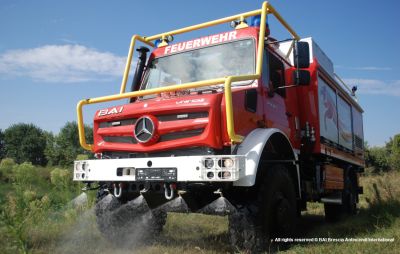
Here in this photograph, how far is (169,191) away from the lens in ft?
14.1

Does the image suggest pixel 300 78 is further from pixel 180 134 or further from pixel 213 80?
pixel 180 134

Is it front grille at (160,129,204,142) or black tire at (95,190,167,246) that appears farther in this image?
black tire at (95,190,167,246)

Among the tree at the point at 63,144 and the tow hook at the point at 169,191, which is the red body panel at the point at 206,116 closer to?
the tow hook at the point at 169,191

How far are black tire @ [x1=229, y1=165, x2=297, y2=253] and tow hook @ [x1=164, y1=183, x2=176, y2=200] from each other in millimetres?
674

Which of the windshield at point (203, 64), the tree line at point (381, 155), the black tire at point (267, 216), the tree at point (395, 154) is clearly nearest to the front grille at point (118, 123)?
the windshield at point (203, 64)

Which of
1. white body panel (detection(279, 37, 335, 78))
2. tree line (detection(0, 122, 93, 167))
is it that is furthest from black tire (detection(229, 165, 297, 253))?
tree line (detection(0, 122, 93, 167))

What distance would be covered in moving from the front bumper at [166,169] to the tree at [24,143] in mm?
57221

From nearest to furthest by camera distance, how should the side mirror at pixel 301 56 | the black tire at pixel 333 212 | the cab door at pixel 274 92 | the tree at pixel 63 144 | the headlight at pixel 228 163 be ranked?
the headlight at pixel 228 163, the side mirror at pixel 301 56, the cab door at pixel 274 92, the black tire at pixel 333 212, the tree at pixel 63 144

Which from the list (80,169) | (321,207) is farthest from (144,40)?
(321,207)

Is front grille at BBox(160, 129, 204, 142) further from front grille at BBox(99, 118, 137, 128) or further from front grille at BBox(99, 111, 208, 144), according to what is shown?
front grille at BBox(99, 118, 137, 128)

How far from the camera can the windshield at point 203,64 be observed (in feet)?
16.7

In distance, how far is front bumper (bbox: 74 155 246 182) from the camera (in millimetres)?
3883

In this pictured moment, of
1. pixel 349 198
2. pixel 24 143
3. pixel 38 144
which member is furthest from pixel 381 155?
pixel 24 143

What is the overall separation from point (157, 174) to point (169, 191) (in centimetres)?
25
